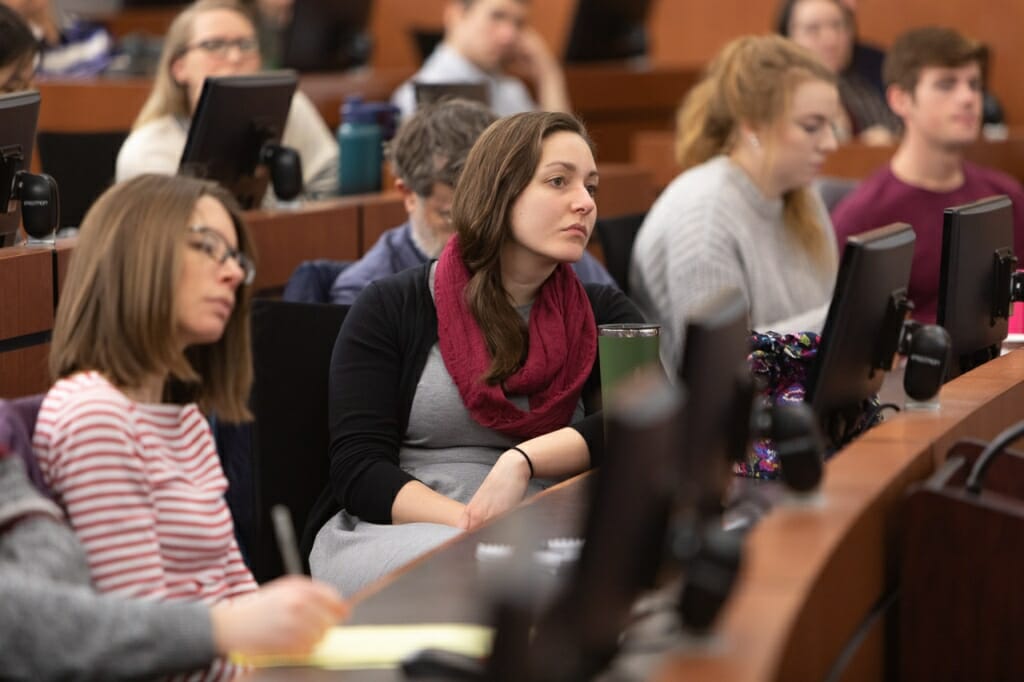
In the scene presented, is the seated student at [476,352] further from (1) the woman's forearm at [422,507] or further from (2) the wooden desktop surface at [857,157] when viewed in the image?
(2) the wooden desktop surface at [857,157]

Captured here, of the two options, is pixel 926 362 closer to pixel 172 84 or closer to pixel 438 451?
pixel 438 451

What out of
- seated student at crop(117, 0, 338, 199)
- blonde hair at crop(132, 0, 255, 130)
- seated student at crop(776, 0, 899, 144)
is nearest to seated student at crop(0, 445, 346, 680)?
seated student at crop(117, 0, 338, 199)

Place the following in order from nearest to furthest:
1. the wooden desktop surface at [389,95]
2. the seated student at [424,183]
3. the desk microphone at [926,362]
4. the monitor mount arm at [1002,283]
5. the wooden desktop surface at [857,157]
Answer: the desk microphone at [926,362] → the monitor mount arm at [1002,283] → the seated student at [424,183] → the wooden desktop surface at [857,157] → the wooden desktop surface at [389,95]

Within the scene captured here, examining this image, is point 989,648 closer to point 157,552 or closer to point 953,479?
point 953,479

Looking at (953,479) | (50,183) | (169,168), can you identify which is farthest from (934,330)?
(169,168)

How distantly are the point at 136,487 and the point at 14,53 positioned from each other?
76.6 inches

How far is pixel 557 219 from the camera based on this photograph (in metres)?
2.58

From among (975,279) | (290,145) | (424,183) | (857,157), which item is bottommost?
(857,157)

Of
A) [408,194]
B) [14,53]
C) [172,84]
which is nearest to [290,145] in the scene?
[172,84]

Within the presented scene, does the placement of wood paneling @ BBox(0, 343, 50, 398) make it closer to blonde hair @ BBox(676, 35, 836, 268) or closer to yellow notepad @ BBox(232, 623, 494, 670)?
yellow notepad @ BBox(232, 623, 494, 670)

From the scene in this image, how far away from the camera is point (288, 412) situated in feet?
8.76

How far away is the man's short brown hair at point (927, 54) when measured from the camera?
4.14m

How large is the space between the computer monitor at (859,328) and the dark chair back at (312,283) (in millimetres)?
1192

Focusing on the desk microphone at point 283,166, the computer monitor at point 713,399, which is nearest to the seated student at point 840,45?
the desk microphone at point 283,166
